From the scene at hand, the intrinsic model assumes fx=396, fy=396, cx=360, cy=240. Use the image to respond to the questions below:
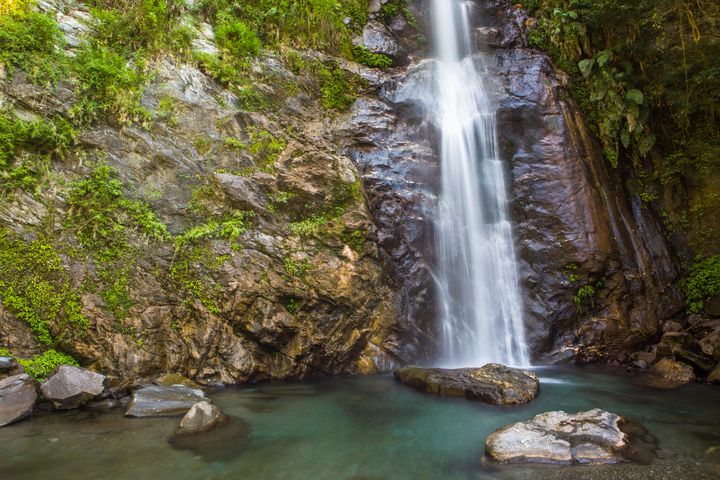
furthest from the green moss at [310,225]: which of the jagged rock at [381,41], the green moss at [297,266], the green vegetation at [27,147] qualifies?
the jagged rock at [381,41]

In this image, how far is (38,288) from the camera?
6.75 m

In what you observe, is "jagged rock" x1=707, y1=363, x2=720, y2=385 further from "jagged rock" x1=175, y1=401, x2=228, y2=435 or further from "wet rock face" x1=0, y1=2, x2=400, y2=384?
"jagged rock" x1=175, y1=401, x2=228, y2=435

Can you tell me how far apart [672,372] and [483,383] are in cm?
458

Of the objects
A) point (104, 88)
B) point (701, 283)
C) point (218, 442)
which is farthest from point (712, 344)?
point (104, 88)

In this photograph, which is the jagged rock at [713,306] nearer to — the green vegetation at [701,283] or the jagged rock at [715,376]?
the green vegetation at [701,283]

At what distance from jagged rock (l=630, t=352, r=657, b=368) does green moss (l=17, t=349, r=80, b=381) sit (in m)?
11.6

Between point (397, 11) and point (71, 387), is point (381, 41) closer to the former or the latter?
point (397, 11)

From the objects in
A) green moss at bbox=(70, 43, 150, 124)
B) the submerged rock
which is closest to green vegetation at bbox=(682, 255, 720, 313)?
the submerged rock

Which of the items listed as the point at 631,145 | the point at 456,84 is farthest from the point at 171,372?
the point at 631,145

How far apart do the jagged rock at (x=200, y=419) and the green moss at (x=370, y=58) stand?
36.6 feet

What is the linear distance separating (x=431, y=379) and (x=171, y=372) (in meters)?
4.77

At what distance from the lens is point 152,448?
4770mm

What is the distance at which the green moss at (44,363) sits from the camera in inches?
241

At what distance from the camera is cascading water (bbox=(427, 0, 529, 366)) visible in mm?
9794
